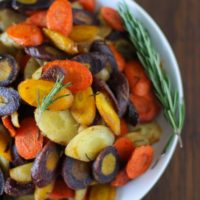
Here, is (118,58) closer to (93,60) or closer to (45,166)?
(93,60)

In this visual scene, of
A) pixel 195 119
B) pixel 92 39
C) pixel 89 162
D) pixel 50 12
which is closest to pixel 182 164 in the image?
pixel 195 119

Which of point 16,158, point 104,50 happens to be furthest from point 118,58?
point 16,158

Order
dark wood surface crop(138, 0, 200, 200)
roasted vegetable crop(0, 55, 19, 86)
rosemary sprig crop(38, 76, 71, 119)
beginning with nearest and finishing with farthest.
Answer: rosemary sprig crop(38, 76, 71, 119)
roasted vegetable crop(0, 55, 19, 86)
dark wood surface crop(138, 0, 200, 200)

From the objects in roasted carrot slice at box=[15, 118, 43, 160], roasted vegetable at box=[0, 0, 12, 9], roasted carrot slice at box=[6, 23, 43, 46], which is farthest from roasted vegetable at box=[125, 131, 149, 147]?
roasted vegetable at box=[0, 0, 12, 9]

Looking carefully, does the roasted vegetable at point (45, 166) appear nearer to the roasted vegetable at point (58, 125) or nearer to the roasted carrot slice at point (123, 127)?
the roasted vegetable at point (58, 125)

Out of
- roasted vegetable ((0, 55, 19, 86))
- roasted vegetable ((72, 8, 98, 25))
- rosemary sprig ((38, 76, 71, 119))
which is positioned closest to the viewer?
rosemary sprig ((38, 76, 71, 119))

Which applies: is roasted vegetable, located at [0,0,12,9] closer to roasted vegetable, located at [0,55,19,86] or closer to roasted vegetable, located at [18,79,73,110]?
roasted vegetable, located at [0,55,19,86]

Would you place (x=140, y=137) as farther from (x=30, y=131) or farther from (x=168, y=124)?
(x=30, y=131)
